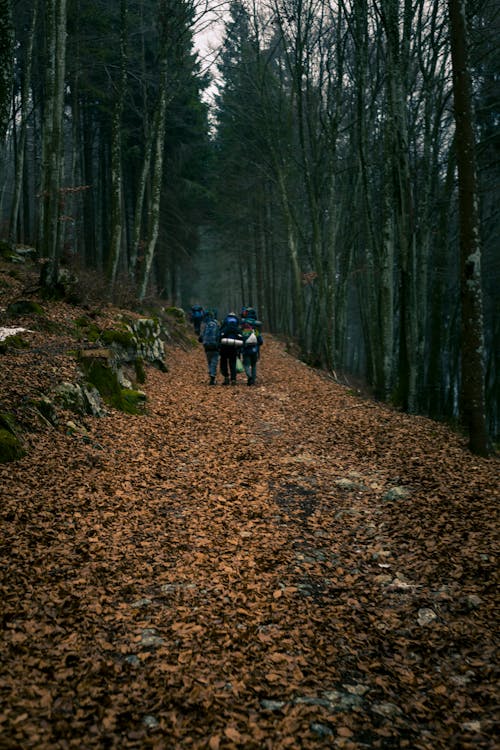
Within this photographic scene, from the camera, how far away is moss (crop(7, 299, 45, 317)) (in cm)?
974

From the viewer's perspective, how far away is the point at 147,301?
18.3 m

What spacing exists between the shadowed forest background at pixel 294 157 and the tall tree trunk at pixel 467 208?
0.03 m

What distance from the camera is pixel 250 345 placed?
12898 mm

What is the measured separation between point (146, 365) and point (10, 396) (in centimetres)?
643

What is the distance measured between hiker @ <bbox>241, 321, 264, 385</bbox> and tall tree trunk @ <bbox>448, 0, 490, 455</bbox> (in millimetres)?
6414

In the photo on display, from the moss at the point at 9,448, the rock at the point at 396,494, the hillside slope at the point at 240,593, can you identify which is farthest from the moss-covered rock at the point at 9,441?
the rock at the point at 396,494

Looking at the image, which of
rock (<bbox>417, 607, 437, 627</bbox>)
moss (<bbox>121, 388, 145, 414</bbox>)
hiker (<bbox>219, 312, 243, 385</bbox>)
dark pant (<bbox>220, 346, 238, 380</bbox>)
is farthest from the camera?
dark pant (<bbox>220, 346, 238, 380</bbox>)

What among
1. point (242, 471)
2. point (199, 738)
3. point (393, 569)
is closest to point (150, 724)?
point (199, 738)

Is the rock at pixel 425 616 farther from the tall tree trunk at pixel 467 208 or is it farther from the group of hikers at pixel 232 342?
the group of hikers at pixel 232 342

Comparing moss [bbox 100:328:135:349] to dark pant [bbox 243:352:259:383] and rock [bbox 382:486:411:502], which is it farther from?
rock [bbox 382:486:411:502]

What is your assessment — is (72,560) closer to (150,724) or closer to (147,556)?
(147,556)

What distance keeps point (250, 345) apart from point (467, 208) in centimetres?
692

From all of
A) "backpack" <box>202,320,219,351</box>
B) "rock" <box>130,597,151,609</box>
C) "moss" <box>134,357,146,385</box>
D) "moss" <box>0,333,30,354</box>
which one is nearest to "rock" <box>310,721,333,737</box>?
"rock" <box>130,597,151,609</box>

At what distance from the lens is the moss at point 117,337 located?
10537 mm
